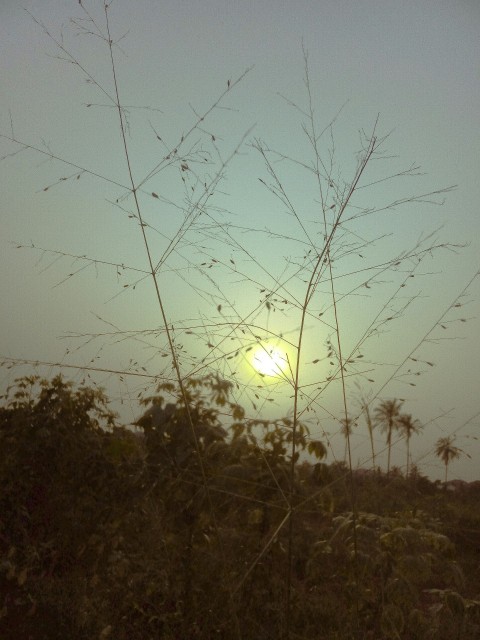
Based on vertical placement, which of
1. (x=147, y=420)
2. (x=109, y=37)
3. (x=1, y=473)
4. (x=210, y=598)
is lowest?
(x=210, y=598)

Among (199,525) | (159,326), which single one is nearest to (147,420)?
(199,525)

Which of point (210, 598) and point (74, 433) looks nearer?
point (210, 598)

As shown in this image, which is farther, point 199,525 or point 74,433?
point 74,433

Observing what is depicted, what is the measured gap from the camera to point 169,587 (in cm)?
340

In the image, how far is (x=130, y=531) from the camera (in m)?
4.21

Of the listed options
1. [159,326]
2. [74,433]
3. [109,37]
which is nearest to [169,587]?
[74,433]

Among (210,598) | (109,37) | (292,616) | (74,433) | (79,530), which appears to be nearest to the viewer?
(109,37)

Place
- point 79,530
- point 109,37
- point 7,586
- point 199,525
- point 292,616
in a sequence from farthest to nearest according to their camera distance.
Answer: point 79,530
point 7,586
point 292,616
point 199,525
point 109,37

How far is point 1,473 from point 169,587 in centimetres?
197

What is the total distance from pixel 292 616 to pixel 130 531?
51.2 inches

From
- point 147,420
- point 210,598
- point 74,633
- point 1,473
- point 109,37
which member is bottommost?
point 74,633

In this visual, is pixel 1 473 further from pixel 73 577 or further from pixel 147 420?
pixel 147 420

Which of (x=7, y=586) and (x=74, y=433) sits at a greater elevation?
(x=74, y=433)

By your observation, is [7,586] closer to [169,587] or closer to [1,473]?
[1,473]
